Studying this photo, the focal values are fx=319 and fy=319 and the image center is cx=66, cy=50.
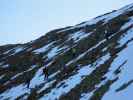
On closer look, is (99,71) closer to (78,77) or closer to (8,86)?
(78,77)

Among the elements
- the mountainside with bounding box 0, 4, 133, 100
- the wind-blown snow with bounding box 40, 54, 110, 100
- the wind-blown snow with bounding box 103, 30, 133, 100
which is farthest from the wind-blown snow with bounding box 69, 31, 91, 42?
the wind-blown snow with bounding box 103, 30, 133, 100

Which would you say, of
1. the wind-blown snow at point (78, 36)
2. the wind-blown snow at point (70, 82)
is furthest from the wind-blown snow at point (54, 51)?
the wind-blown snow at point (70, 82)

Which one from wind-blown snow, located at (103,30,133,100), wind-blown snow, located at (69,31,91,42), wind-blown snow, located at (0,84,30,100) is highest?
wind-blown snow, located at (103,30,133,100)

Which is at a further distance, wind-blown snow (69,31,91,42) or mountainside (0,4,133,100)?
wind-blown snow (69,31,91,42)

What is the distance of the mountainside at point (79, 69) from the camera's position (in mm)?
36500

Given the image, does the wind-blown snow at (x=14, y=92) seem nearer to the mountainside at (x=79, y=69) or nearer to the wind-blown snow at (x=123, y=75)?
the mountainside at (x=79, y=69)

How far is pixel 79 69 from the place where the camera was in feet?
153

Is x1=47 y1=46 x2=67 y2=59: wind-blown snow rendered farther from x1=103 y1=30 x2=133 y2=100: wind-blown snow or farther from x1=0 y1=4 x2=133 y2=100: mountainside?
x1=103 y1=30 x2=133 y2=100: wind-blown snow

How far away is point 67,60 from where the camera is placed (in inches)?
2157

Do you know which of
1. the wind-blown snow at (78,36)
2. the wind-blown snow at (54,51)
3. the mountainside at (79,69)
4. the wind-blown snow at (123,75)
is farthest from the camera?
the wind-blown snow at (78,36)

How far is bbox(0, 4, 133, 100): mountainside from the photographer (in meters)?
36.5

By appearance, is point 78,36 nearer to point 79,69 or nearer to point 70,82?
point 79,69

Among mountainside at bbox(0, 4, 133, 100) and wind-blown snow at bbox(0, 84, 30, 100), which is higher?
mountainside at bbox(0, 4, 133, 100)

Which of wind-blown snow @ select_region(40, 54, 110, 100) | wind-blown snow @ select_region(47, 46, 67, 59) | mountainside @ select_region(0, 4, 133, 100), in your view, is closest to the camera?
mountainside @ select_region(0, 4, 133, 100)
